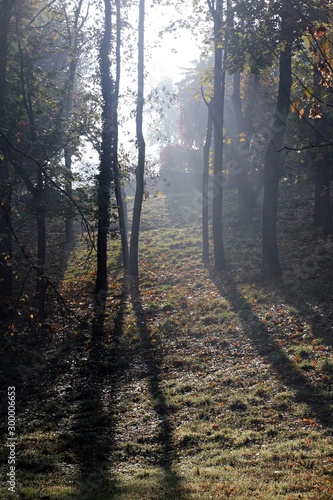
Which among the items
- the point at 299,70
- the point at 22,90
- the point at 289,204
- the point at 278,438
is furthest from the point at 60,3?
the point at 278,438

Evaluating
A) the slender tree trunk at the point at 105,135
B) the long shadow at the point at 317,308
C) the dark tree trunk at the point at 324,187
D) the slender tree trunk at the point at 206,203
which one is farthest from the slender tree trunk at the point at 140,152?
the long shadow at the point at 317,308

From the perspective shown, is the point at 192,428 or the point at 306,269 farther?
the point at 306,269

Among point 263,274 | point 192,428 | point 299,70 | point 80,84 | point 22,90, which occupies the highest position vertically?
point 80,84

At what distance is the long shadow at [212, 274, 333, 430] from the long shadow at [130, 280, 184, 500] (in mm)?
2460

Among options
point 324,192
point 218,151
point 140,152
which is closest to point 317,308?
point 324,192

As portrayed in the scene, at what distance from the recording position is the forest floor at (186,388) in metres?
7.47

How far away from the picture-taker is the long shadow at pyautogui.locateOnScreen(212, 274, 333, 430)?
964 centimetres

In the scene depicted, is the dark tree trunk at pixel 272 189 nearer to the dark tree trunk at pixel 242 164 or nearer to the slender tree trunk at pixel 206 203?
the slender tree trunk at pixel 206 203

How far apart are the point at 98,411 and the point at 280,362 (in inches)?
161

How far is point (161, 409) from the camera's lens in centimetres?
1077

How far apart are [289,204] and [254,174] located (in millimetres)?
6864

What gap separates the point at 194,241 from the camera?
26.8m

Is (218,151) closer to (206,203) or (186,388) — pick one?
(206,203)

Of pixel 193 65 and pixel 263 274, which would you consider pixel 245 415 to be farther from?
pixel 193 65
